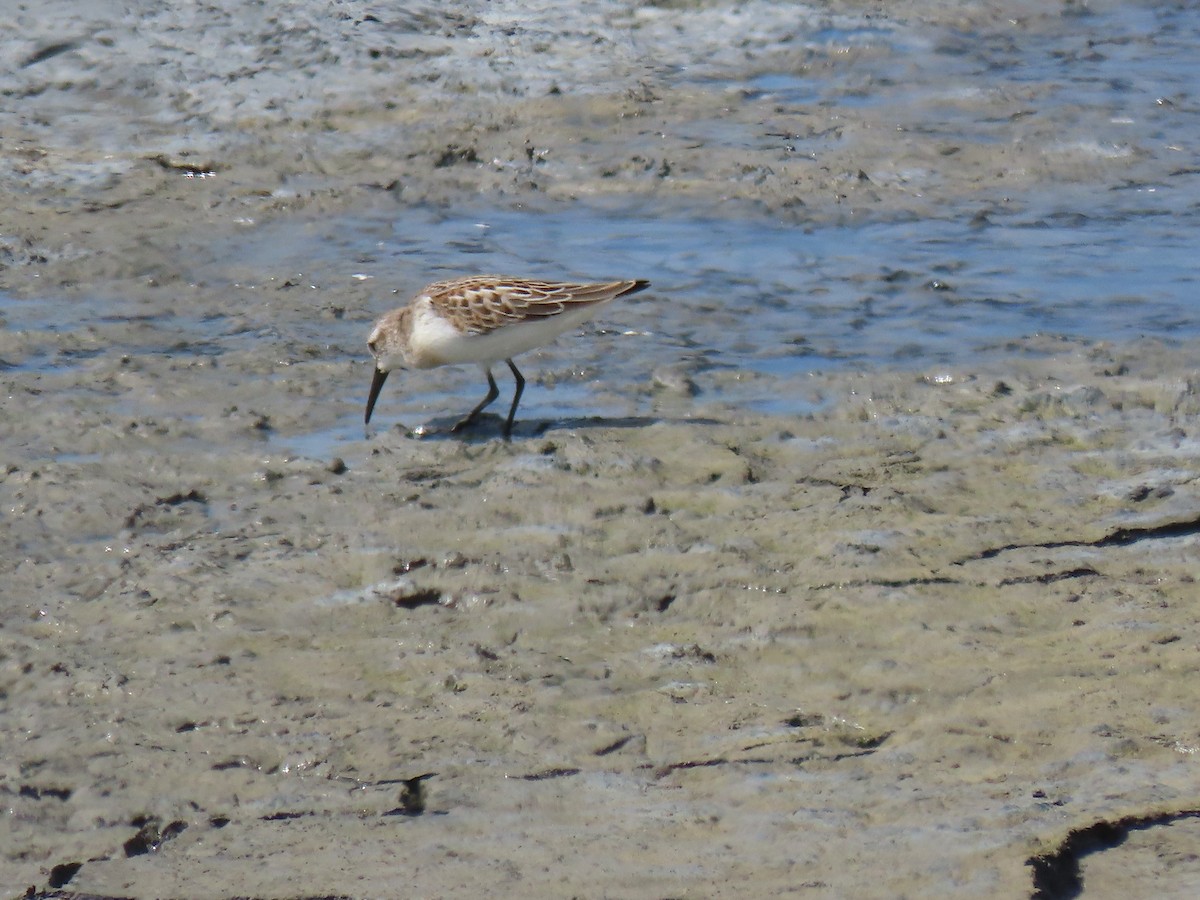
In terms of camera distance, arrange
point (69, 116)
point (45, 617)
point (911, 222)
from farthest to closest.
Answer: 1. point (69, 116)
2. point (911, 222)
3. point (45, 617)

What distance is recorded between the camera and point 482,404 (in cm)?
816

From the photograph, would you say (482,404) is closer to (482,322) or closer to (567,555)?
(482,322)

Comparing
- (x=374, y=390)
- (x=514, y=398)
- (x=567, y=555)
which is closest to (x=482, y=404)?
(x=514, y=398)

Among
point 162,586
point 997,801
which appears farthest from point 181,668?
point 997,801

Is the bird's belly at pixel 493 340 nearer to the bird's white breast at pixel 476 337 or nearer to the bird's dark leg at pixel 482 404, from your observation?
the bird's white breast at pixel 476 337

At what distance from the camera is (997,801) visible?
465cm

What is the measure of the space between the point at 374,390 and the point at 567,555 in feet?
6.72

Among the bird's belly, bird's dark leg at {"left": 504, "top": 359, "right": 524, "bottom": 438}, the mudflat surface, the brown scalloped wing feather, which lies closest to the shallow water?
the mudflat surface

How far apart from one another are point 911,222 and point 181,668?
22.1 ft

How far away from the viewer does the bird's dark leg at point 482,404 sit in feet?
26.3

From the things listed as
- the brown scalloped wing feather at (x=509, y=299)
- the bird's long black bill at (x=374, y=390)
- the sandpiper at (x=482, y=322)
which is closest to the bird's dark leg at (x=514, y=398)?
the sandpiper at (x=482, y=322)

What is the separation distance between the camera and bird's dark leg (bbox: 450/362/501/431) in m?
8.02

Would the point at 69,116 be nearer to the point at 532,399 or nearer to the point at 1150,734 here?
the point at 532,399

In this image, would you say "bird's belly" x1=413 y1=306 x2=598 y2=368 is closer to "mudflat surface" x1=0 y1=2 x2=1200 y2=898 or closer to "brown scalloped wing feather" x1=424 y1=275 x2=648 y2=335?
"brown scalloped wing feather" x1=424 y1=275 x2=648 y2=335
